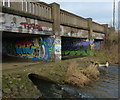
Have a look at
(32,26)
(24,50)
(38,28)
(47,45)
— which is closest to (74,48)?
(24,50)

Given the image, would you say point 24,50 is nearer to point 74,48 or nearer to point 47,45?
point 47,45

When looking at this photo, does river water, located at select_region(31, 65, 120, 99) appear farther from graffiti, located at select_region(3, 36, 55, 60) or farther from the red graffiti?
graffiti, located at select_region(3, 36, 55, 60)

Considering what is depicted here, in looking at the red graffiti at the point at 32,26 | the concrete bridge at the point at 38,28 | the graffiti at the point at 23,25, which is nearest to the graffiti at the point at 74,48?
the concrete bridge at the point at 38,28

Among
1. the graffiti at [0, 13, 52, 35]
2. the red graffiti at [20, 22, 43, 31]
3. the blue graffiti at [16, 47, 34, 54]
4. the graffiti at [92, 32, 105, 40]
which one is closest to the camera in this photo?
the graffiti at [0, 13, 52, 35]

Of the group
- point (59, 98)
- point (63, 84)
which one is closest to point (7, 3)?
point (63, 84)

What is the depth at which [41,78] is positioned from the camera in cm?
754

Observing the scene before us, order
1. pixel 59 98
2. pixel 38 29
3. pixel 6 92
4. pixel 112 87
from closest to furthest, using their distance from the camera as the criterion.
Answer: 1. pixel 6 92
2. pixel 59 98
3. pixel 112 87
4. pixel 38 29

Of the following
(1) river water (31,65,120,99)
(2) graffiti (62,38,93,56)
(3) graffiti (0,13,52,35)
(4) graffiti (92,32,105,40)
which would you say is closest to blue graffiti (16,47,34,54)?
(3) graffiti (0,13,52,35)

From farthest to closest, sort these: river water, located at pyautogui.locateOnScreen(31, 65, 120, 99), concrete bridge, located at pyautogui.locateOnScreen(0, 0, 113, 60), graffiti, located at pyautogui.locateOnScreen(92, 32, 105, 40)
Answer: graffiti, located at pyautogui.locateOnScreen(92, 32, 105, 40), concrete bridge, located at pyautogui.locateOnScreen(0, 0, 113, 60), river water, located at pyautogui.locateOnScreen(31, 65, 120, 99)

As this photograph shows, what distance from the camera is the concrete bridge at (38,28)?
29.5 ft

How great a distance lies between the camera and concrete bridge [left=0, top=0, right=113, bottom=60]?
8.99 m

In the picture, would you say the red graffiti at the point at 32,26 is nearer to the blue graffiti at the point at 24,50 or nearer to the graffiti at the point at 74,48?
the blue graffiti at the point at 24,50

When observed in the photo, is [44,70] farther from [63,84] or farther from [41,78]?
[63,84]

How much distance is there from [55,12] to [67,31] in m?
2.60
